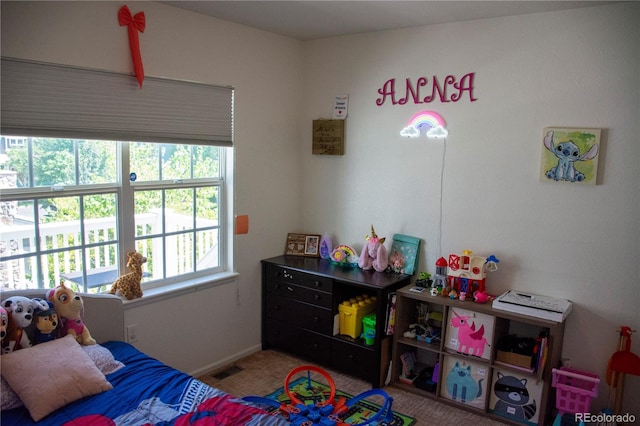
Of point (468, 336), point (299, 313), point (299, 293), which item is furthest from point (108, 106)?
point (468, 336)

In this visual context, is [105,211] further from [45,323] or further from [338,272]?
[338,272]

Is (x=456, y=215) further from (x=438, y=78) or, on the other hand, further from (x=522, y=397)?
(x=522, y=397)

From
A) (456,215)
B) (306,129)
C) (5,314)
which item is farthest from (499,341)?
(5,314)

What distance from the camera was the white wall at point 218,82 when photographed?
250 cm

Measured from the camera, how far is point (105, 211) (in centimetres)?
288

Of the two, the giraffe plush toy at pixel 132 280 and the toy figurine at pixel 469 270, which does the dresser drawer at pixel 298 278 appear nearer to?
the toy figurine at pixel 469 270

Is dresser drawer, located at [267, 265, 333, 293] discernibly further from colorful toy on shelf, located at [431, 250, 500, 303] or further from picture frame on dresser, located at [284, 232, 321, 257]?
colorful toy on shelf, located at [431, 250, 500, 303]

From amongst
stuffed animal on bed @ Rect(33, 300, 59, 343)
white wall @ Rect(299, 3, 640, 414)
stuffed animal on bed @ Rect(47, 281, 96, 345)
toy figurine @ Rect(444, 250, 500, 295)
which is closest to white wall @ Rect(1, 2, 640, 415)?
white wall @ Rect(299, 3, 640, 414)

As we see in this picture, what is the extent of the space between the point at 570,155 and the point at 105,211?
2.78 metres

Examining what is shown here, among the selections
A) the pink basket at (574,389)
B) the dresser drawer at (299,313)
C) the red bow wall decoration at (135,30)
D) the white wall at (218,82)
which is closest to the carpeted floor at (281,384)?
the white wall at (218,82)

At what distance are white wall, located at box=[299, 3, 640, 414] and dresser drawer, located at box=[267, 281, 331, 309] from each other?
0.55 meters

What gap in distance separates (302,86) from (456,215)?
166 centimetres

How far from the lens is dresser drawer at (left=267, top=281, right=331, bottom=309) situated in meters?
3.43

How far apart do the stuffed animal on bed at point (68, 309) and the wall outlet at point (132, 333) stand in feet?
1.55
